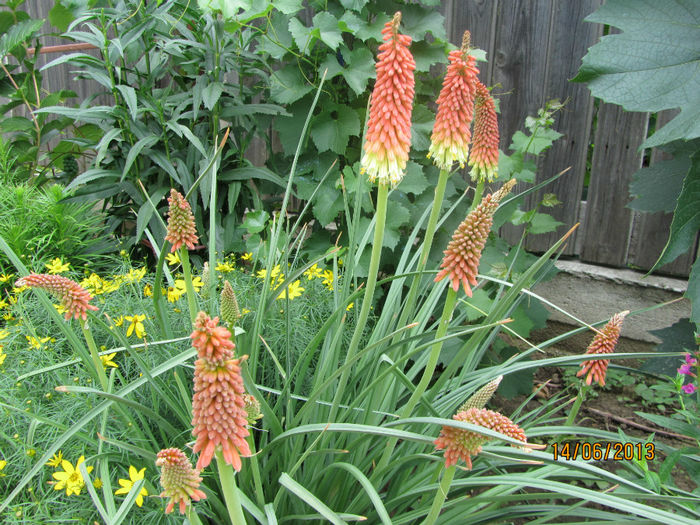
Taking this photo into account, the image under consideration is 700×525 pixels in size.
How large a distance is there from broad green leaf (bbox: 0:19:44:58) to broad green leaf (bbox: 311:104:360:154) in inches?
77.9

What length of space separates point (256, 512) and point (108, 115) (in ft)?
7.60

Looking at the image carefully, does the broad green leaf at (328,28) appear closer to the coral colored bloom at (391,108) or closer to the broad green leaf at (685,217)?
the coral colored bloom at (391,108)

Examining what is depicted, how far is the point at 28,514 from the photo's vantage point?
1553 mm

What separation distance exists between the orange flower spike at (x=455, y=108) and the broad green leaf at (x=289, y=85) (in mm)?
1535

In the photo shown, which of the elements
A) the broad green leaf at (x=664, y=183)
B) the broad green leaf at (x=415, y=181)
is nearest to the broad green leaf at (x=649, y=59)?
the broad green leaf at (x=664, y=183)

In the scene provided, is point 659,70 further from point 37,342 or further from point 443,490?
point 37,342

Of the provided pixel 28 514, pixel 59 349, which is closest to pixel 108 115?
pixel 59 349

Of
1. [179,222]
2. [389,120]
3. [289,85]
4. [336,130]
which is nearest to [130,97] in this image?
[289,85]

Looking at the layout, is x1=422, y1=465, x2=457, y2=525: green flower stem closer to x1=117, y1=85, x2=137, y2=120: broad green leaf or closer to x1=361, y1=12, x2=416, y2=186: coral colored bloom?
x1=361, y1=12, x2=416, y2=186: coral colored bloom

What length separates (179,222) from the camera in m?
1.38

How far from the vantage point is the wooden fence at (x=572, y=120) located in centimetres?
324

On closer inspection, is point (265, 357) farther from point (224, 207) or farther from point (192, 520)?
point (224, 207)

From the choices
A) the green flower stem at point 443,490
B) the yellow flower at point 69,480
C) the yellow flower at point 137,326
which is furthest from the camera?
the yellow flower at point 137,326

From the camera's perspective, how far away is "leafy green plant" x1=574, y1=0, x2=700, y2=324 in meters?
1.44
